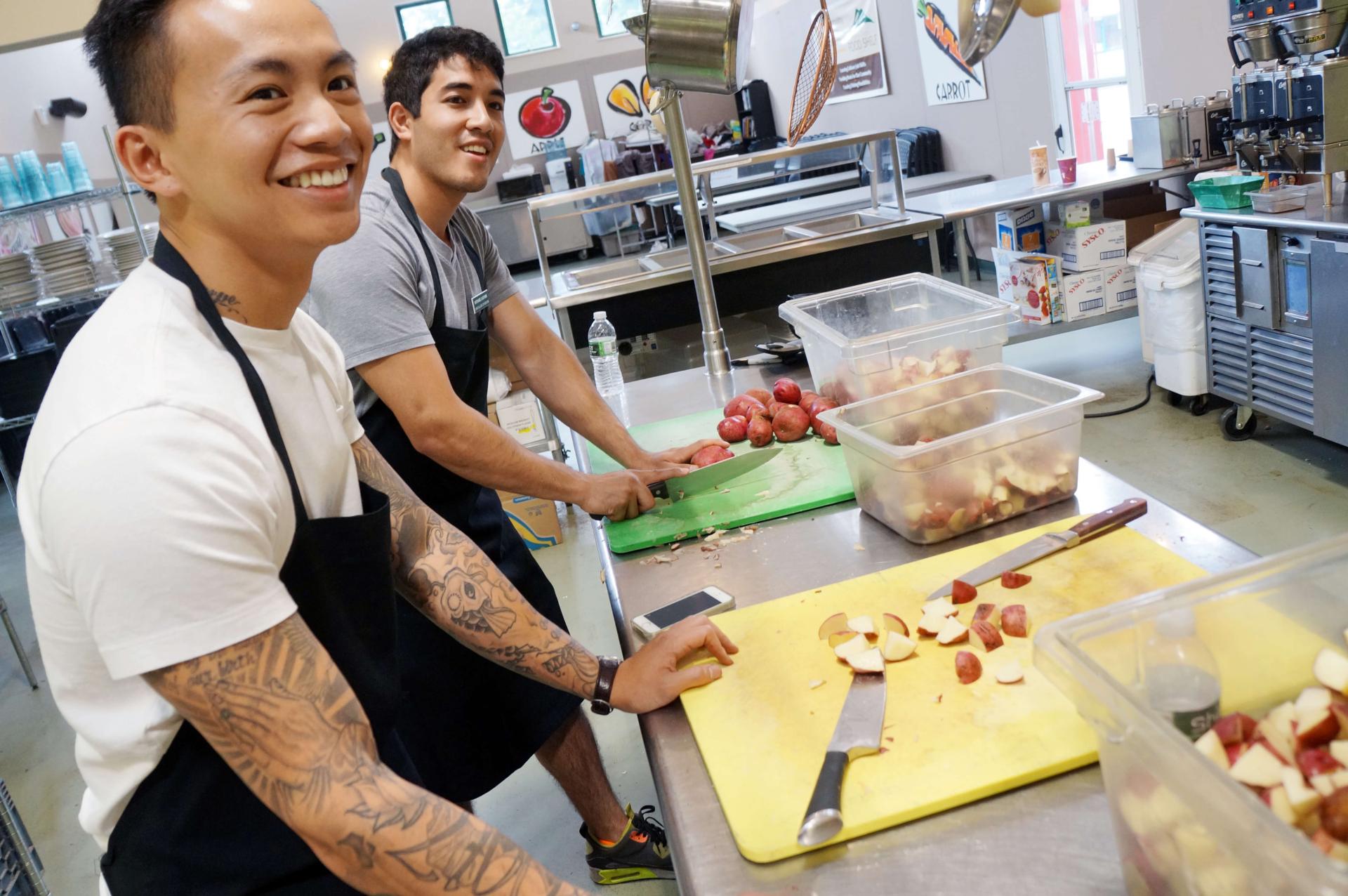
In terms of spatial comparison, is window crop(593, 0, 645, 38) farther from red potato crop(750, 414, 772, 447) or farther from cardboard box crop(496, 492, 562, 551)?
red potato crop(750, 414, 772, 447)

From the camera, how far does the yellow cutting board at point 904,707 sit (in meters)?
1.01

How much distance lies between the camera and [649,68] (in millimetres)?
2129

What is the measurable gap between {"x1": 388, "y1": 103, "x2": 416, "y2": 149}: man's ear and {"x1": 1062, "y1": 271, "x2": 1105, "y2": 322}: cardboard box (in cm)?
354

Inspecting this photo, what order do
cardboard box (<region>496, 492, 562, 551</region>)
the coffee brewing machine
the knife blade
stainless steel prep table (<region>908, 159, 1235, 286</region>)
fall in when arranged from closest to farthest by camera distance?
the knife blade, the coffee brewing machine, cardboard box (<region>496, 492, 562, 551</region>), stainless steel prep table (<region>908, 159, 1235, 286</region>)

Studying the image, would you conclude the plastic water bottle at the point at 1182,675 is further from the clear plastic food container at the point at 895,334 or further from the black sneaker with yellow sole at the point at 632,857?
the black sneaker with yellow sole at the point at 632,857

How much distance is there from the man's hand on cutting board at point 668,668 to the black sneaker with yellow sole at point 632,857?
43.7 inches

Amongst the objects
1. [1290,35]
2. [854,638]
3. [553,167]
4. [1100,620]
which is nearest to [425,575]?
[854,638]

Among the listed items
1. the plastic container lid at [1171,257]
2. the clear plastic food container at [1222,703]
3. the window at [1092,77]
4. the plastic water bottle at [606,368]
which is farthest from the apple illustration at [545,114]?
the clear plastic food container at [1222,703]

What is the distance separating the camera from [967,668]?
1.16 meters

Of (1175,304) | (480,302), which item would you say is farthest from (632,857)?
(1175,304)

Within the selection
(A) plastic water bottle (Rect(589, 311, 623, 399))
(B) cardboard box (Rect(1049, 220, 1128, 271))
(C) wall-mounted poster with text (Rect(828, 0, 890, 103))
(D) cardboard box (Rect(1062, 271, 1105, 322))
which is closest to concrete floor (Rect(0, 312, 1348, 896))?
(D) cardboard box (Rect(1062, 271, 1105, 322))

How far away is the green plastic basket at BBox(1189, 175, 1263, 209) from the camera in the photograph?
373 cm

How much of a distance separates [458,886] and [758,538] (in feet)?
2.89

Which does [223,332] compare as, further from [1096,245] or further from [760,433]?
[1096,245]
